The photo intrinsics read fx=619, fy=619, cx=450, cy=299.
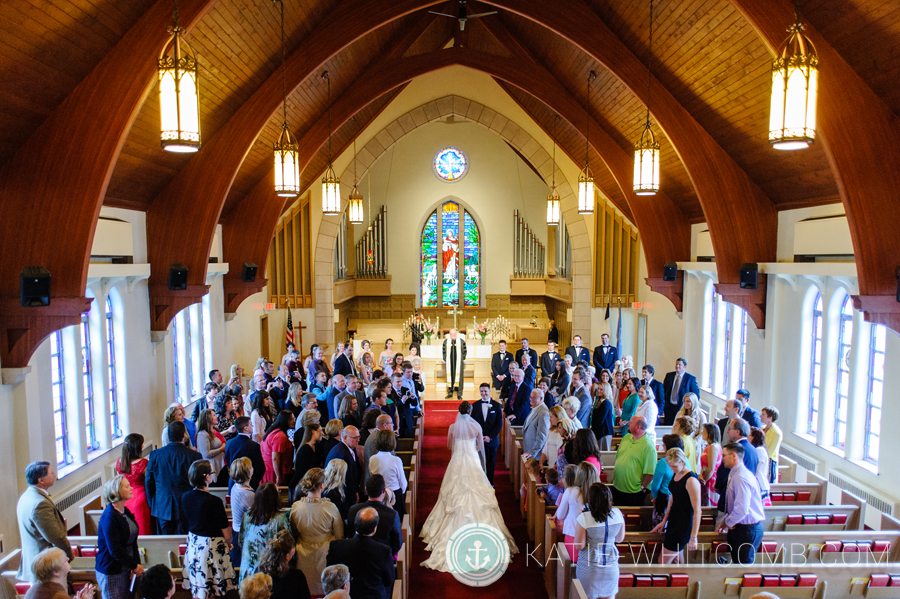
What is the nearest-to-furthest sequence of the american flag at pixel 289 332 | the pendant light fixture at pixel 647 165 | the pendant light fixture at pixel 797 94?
the pendant light fixture at pixel 797 94 < the pendant light fixture at pixel 647 165 < the american flag at pixel 289 332

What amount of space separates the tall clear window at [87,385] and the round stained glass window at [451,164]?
12668 millimetres

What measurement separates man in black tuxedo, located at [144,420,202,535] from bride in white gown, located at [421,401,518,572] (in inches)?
87.2

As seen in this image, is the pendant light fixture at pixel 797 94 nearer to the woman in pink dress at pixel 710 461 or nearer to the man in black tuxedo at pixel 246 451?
the woman in pink dress at pixel 710 461

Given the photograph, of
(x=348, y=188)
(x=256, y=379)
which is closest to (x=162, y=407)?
(x=256, y=379)

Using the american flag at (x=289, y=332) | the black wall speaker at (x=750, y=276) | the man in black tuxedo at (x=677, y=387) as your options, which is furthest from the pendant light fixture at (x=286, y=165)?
the american flag at (x=289, y=332)

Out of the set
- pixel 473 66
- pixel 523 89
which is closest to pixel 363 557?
pixel 523 89

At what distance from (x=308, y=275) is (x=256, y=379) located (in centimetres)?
681

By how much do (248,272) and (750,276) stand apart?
8153 mm

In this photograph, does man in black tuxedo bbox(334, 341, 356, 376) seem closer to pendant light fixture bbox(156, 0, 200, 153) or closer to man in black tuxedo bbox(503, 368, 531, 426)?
man in black tuxedo bbox(503, 368, 531, 426)

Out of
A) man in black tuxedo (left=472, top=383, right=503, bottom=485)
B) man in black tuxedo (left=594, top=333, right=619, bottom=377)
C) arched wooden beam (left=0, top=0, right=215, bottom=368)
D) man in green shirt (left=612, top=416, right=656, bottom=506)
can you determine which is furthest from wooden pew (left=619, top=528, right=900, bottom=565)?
man in black tuxedo (left=594, top=333, right=619, bottom=377)

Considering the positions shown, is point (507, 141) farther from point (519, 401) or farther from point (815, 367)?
point (815, 367)

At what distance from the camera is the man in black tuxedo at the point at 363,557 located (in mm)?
3557

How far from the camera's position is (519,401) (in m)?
8.02

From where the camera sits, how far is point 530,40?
10859 mm
